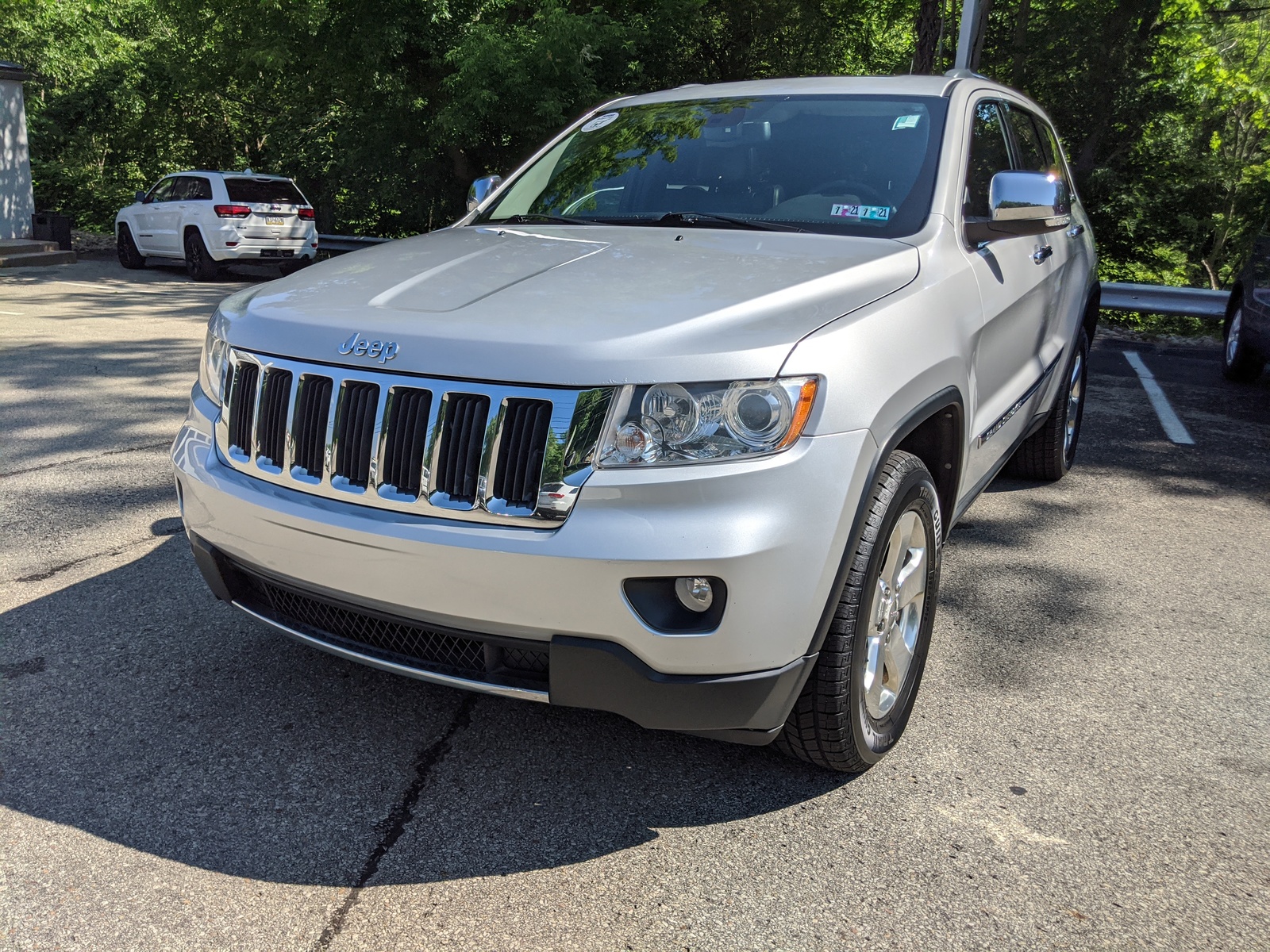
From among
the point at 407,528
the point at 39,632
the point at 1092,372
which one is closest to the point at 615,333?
the point at 407,528

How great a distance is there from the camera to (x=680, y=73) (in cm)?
2006

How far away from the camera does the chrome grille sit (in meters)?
2.35

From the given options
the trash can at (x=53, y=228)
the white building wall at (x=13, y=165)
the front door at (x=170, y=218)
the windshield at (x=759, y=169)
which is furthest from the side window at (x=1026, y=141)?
the white building wall at (x=13, y=165)

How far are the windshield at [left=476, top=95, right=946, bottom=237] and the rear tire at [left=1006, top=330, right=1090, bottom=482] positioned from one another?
2.05m

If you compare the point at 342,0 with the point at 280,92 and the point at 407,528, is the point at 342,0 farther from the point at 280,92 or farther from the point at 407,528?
the point at 407,528

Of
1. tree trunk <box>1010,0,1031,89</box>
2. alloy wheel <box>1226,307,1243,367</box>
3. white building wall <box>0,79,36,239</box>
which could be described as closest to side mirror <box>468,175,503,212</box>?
alloy wheel <box>1226,307,1243,367</box>

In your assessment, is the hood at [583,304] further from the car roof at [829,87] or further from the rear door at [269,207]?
the rear door at [269,207]

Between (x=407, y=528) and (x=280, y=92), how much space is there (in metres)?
22.9

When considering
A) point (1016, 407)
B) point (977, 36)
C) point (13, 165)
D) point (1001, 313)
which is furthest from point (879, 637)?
point (13, 165)

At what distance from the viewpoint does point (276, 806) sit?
2703 mm

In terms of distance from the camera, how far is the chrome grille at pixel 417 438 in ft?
7.70

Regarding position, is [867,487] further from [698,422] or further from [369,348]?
[369,348]

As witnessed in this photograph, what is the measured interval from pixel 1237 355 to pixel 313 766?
8.58m

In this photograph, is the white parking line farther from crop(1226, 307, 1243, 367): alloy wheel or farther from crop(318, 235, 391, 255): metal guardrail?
crop(318, 235, 391, 255): metal guardrail
